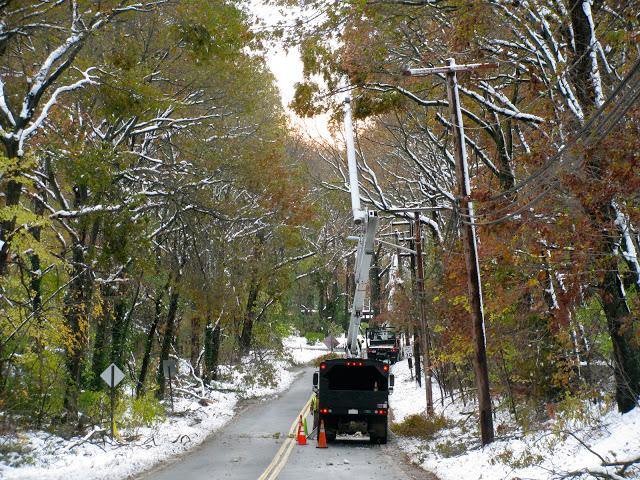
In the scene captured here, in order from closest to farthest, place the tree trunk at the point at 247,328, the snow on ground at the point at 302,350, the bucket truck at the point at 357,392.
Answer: the bucket truck at the point at 357,392
the tree trunk at the point at 247,328
the snow on ground at the point at 302,350

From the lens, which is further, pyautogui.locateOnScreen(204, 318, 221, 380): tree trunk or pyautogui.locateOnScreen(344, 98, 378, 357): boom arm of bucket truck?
pyautogui.locateOnScreen(204, 318, 221, 380): tree trunk

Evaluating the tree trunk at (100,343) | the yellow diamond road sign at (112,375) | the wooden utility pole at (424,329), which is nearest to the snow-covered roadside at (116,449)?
the yellow diamond road sign at (112,375)

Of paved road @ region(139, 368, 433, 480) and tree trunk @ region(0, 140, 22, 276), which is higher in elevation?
tree trunk @ region(0, 140, 22, 276)

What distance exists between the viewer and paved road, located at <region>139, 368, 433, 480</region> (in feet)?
51.8

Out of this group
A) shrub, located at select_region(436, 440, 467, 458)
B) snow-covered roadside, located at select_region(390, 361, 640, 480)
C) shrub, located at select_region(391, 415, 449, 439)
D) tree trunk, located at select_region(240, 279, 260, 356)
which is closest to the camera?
snow-covered roadside, located at select_region(390, 361, 640, 480)

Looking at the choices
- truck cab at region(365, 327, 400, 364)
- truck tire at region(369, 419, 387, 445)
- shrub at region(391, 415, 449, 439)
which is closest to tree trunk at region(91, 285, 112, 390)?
truck tire at region(369, 419, 387, 445)

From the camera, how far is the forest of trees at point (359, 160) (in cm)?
1278

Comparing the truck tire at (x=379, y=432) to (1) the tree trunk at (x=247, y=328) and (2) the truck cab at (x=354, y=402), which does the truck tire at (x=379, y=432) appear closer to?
(2) the truck cab at (x=354, y=402)

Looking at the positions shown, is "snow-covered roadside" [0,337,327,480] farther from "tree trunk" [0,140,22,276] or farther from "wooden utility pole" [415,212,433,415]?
"wooden utility pole" [415,212,433,415]

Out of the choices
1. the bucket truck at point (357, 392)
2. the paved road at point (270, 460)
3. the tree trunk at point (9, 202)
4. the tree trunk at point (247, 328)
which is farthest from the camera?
the tree trunk at point (247, 328)

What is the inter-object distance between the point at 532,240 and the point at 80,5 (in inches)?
424

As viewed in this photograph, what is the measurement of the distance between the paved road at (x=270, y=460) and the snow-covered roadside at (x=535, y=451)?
0.85m

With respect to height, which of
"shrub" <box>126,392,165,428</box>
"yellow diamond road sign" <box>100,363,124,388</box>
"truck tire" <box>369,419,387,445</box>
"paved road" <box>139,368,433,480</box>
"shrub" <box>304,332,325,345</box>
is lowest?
"paved road" <box>139,368,433,480</box>

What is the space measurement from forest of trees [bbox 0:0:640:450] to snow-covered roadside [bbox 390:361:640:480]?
84cm
